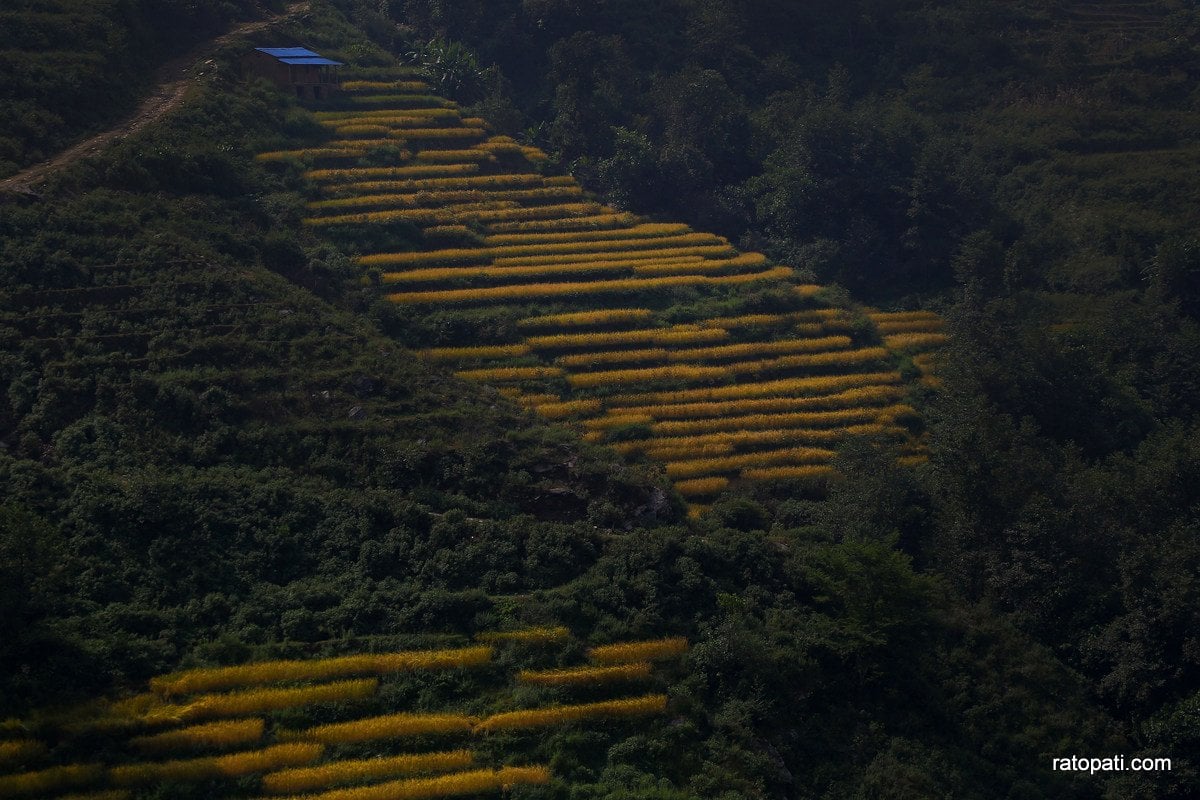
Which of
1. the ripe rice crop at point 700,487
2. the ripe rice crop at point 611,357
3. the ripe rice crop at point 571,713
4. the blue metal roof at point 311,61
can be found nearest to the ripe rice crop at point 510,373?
the ripe rice crop at point 611,357

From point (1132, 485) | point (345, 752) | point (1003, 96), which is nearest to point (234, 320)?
point (345, 752)

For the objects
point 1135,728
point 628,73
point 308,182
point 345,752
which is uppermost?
point 628,73

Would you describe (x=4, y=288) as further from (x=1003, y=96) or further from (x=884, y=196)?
(x=1003, y=96)

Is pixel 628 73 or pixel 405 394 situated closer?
pixel 405 394

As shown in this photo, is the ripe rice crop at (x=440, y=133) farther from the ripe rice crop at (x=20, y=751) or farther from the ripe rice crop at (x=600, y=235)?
the ripe rice crop at (x=20, y=751)

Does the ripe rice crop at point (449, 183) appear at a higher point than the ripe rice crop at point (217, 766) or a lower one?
higher

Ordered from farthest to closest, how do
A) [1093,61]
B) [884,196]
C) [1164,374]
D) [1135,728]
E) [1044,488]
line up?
[1093,61]
[884,196]
[1164,374]
[1044,488]
[1135,728]

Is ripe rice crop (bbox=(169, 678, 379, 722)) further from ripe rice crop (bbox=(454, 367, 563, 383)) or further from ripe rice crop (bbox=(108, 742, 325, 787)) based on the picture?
ripe rice crop (bbox=(454, 367, 563, 383))
